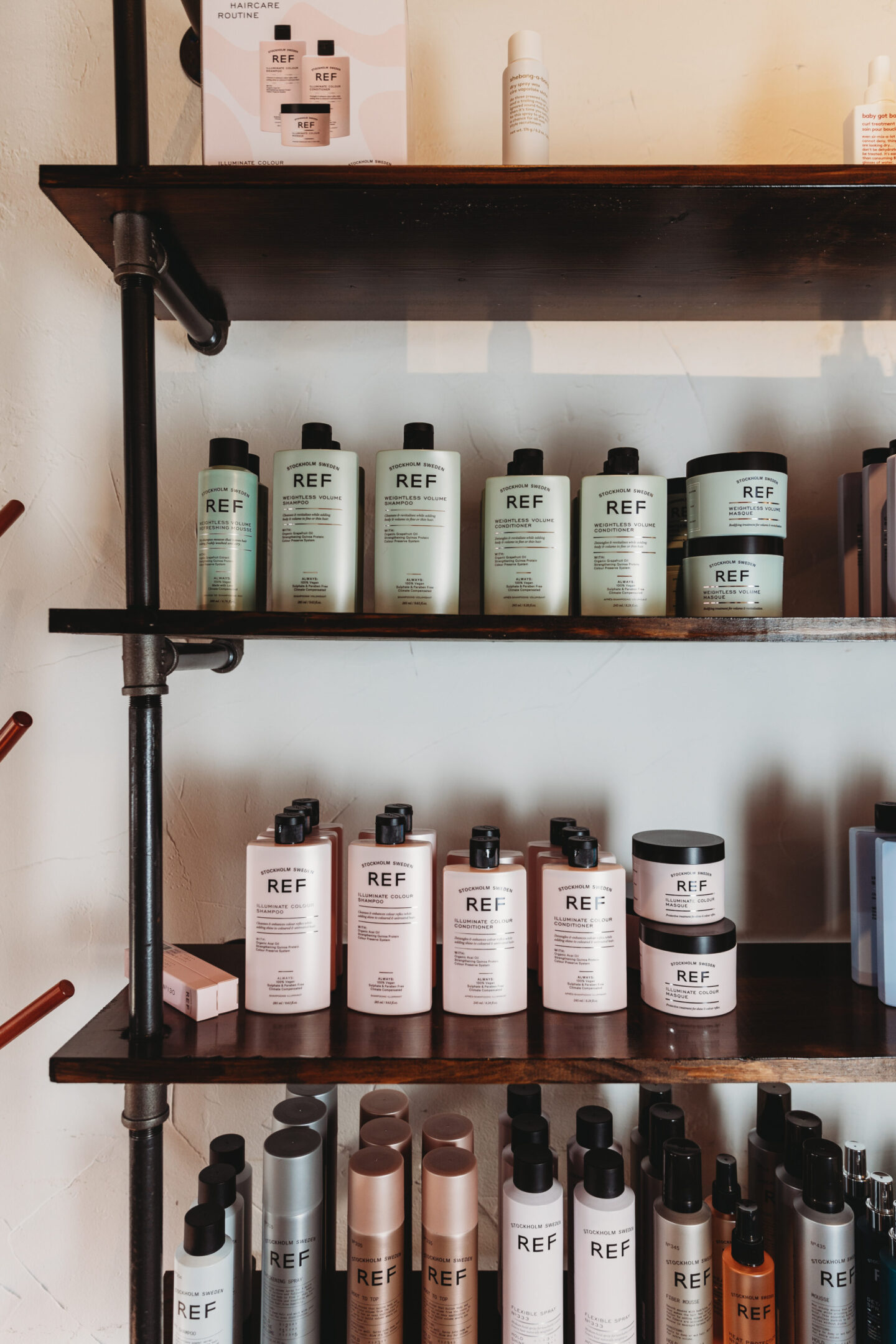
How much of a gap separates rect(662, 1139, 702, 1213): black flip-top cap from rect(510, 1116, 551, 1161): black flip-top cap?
0.10 m

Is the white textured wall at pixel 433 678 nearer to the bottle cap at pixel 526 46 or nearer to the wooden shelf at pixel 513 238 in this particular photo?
the wooden shelf at pixel 513 238

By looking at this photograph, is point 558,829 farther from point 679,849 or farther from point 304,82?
point 304,82

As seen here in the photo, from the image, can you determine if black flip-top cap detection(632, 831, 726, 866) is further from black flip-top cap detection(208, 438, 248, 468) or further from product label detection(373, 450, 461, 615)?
black flip-top cap detection(208, 438, 248, 468)

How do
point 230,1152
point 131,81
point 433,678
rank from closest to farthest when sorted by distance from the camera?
point 131,81 → point 230,1152 → point 433,678

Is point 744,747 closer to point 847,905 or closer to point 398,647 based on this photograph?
point 847,905

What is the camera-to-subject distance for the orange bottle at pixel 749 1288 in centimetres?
68

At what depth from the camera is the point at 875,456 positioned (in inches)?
29.6

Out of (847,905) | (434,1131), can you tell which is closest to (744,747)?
(847,905)

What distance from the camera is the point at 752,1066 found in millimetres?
622

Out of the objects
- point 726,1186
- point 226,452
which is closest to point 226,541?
point 226,452

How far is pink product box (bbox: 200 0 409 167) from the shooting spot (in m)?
0.64

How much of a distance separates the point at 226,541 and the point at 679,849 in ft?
1.51

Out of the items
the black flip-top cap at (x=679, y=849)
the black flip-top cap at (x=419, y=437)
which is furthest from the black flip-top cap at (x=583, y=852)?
the black flip-top cap at (x=419, y=437)

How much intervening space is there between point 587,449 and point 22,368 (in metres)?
0.60
